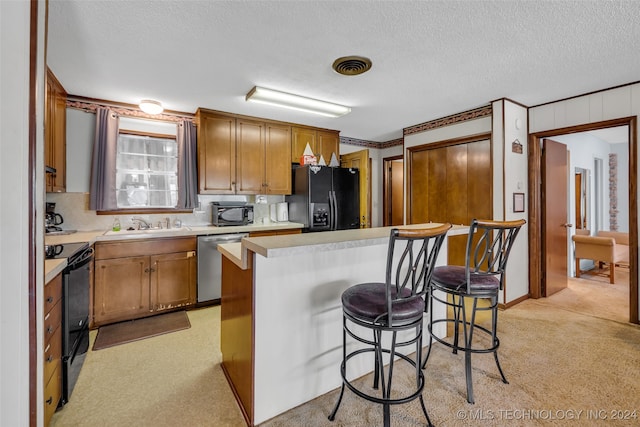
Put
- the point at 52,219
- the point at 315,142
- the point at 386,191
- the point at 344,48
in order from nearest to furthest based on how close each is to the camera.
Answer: the point at 344,48 → the point at 52,219 → the point at 315,142 → the point at 386,191

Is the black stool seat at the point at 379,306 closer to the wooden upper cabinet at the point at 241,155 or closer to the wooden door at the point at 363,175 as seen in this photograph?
the wooden upper cabinet at the point at 241,155

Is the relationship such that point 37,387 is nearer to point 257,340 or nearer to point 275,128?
point 257,340

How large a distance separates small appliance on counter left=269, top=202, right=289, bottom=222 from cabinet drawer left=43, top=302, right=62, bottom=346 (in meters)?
2.83

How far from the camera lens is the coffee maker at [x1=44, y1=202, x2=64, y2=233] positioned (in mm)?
2969

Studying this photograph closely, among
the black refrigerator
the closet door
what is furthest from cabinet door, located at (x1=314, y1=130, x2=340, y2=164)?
the closet door

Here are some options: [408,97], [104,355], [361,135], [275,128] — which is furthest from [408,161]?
[104,355]

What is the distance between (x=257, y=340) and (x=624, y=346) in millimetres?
3139

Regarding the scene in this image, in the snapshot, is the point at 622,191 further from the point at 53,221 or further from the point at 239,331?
the point at 53,221

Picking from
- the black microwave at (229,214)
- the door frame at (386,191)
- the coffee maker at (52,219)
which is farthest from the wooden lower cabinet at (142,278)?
the door frame at (386,191)

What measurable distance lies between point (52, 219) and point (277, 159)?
2.62 m

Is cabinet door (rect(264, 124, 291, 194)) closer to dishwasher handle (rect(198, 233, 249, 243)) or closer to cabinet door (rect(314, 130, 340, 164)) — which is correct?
cabinet door (rect(314, 130, 340, 164))

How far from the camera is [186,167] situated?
3623 mm

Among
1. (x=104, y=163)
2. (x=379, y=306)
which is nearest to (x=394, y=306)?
(x=379, y=306)

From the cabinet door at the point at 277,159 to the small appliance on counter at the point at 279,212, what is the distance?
0.25 m
